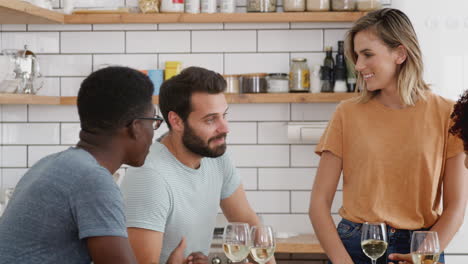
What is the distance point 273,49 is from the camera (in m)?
3.52

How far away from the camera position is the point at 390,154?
7.31 feet

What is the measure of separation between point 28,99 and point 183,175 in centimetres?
135

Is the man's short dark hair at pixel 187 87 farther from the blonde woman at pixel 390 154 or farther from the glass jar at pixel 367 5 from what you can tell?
the glass jar at pixel 367 5

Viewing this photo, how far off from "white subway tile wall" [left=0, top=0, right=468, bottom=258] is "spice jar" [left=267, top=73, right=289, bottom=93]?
0.44 ft

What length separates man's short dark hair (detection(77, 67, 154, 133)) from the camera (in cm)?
151

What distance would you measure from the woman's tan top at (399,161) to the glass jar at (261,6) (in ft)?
4.07

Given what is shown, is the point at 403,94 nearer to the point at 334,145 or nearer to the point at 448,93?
the point at 334,145

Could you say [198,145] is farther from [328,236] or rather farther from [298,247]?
[298,247]

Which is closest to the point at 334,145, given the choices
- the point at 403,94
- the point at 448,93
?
the point at 403,94

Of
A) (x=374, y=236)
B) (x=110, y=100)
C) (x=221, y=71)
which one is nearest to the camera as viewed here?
(x=110, y=100)

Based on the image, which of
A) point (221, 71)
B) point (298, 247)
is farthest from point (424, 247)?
point (221, 71)

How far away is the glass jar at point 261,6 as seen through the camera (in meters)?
3.39

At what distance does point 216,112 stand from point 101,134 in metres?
0.69

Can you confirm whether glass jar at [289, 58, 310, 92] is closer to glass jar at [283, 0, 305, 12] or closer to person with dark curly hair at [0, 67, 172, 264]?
glass jar at [283, 0, 305, 12]
